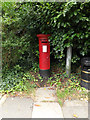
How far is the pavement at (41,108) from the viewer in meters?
2.08

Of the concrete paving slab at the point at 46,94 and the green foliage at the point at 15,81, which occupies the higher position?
the green foliage at the point at 15,81

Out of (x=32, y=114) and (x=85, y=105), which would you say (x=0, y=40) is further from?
(x=85, y=105)

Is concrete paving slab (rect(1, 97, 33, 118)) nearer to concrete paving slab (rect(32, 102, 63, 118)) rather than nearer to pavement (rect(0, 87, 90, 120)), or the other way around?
pavement (rect(0, 87, 90, 120))

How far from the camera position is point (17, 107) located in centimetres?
232

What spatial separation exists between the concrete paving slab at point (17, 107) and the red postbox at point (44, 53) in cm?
110

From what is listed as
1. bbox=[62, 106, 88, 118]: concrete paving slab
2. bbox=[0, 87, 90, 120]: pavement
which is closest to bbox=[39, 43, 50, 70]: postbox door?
bbox=[0, 87, 90, 120]: pavement

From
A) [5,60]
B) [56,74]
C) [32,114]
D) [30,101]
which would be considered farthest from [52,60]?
[32,114]

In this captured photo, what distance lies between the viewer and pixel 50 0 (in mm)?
2865

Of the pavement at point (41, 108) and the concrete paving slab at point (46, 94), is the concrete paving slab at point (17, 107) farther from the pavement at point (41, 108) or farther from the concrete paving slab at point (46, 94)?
the concrete paving slab at point (46, 94)

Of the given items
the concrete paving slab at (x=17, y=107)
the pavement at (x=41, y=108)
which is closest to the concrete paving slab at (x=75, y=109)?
the pavement at (x=41, y=108)

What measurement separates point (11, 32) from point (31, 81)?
5.55 feet

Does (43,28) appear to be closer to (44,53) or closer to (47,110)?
(44,53)

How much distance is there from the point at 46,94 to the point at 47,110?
0.65 m

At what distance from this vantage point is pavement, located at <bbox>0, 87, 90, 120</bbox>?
2.08 m
